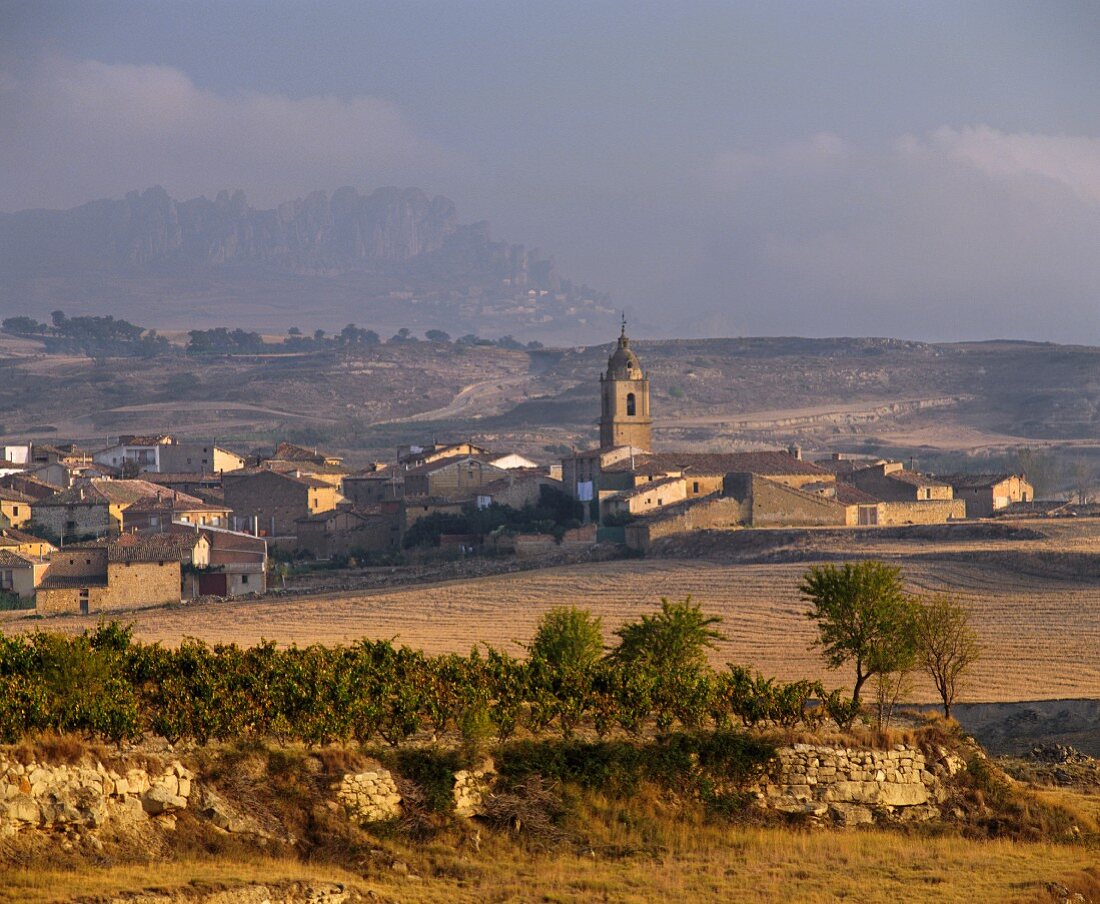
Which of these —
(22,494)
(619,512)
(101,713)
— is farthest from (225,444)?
(101,713)

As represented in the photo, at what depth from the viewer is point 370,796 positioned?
52.3 ft

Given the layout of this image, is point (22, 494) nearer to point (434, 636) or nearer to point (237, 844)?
point (434, 636)

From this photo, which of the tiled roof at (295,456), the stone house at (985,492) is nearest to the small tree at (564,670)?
the stone house at (985,492)

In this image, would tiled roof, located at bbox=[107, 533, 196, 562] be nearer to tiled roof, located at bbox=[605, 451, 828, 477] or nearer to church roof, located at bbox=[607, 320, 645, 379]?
tiled roof, located at bbox=[605, 451, 828, 477]

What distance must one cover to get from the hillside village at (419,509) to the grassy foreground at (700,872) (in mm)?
31007

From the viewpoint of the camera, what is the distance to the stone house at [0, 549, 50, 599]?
149 feet

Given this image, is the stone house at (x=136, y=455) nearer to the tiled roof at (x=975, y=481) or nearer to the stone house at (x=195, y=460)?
the stone house at (x=195, y=460)

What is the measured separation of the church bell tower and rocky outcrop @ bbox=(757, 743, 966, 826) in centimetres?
4935

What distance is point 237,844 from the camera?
592 inches

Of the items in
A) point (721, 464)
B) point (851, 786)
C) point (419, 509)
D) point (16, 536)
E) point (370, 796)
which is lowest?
point (16, 536)

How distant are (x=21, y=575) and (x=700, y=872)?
109 feet

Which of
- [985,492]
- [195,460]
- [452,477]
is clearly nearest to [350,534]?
[452,477]

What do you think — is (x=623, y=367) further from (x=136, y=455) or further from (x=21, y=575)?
(x=21, y=575)

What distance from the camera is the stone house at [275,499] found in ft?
198
